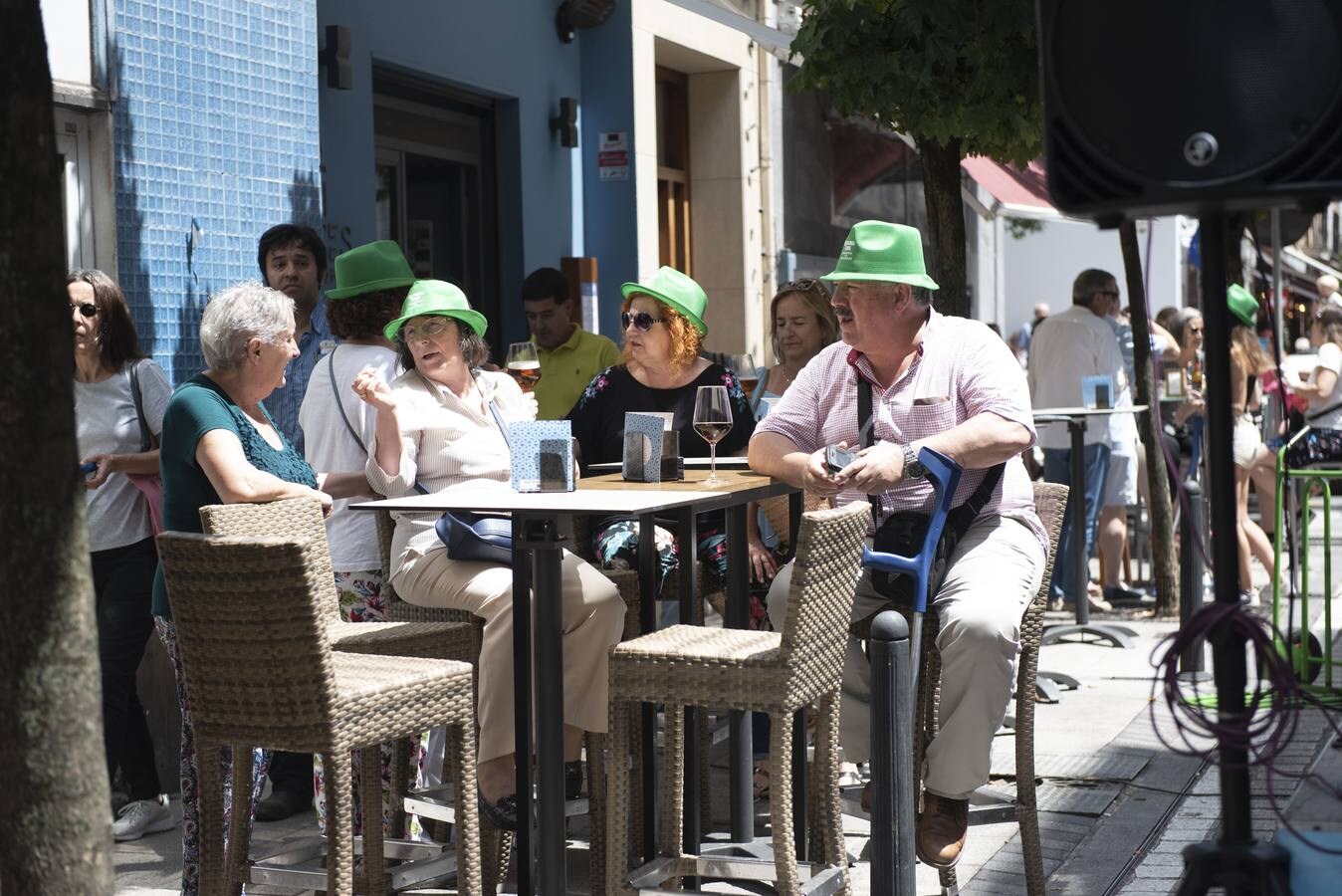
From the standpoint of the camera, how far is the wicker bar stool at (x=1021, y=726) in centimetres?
501

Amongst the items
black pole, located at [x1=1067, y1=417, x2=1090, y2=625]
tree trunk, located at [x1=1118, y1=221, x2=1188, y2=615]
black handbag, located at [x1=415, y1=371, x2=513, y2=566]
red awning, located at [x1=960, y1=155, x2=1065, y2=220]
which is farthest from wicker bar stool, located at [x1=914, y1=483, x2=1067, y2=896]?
red awning, located at [x1=960, y1=155, x2=1065, y2=220]

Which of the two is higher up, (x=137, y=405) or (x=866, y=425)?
(x=137, y=405)

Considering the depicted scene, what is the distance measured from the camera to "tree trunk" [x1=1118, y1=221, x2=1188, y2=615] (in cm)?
1020

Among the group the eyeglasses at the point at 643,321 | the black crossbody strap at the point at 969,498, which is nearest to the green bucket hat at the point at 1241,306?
the eyeglasses at the point at 643,321

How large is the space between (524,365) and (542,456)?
74.3 inches

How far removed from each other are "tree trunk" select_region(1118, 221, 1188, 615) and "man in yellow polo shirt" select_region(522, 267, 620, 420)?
126 inches

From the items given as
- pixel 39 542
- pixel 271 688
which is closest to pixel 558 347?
pixel 271 688

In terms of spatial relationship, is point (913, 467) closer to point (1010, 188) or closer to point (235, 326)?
point (235, 326)

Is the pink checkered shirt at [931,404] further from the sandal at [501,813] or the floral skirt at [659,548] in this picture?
the sandal at [501,813]

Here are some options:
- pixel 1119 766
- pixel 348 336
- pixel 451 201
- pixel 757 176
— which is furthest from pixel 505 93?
pixel 1119 766

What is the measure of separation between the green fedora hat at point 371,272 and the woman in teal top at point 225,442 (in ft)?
2.69

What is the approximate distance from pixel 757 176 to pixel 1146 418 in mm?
5252

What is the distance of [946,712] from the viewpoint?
4.93m

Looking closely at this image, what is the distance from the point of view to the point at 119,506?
6.12 meters
